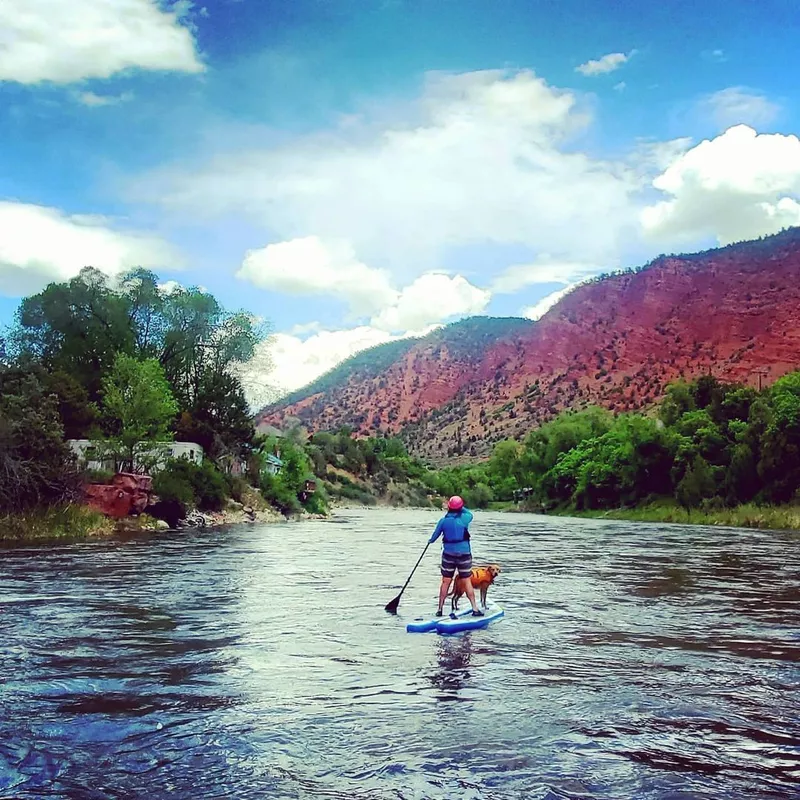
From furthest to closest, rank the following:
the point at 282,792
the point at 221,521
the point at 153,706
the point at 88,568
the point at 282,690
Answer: the point at 221,521 < the point at 88,568 < the point at 282,690 < the point at 153,706 < the point at 282,792

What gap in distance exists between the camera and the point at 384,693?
9859 millimetres

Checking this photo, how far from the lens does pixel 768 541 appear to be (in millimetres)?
40719

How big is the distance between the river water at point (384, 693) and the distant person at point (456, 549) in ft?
2.97

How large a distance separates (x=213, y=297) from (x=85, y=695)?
2434 inches

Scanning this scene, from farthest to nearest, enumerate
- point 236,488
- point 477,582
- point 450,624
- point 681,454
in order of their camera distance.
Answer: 1. point 681,454
2. point 236,488
3. point 477,582
4. point 450,624

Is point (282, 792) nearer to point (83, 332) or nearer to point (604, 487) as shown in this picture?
point (83, 332)

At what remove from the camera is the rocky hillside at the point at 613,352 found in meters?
140

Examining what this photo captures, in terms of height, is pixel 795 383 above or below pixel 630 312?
below

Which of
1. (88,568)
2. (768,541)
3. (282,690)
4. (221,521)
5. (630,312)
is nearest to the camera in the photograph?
(282,690)

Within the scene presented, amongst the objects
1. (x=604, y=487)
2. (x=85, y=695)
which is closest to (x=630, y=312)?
(x=604, y=487)

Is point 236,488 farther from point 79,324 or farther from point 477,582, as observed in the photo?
point 477,582

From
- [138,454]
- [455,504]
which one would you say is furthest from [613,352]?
[455,504]

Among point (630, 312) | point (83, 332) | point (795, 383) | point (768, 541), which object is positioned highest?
point (630, 312)

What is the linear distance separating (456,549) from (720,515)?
55272 mm
